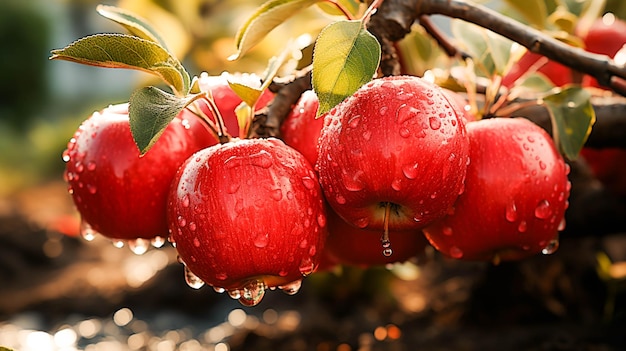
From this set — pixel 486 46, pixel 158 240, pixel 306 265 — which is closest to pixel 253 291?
pixel 306 265

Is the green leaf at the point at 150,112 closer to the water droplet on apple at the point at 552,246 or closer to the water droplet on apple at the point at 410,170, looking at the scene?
the water droplet on apple at the point at 410,170

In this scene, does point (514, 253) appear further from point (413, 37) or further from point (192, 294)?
point (192, 294)

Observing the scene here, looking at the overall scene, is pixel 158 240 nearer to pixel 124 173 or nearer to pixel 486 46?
pixel 124 173

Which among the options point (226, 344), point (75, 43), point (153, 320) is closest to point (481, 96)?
point (75, 43)

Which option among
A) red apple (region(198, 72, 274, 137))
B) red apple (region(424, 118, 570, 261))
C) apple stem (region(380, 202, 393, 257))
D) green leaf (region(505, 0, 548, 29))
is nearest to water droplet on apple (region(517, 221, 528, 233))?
red apple (region(424, 118, 570, 261))

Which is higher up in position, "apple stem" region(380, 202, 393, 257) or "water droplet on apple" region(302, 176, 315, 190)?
"water droplet on apple" region(302, 176, 315, 190)

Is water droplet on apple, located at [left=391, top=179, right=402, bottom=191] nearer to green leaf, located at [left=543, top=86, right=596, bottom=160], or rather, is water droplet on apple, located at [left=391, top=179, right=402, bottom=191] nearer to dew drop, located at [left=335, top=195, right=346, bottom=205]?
dew drop, located at [left=335, top=195, right=346, bottom=205]

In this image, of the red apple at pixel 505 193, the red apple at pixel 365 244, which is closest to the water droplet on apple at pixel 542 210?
the red apple at pixel 505 193
